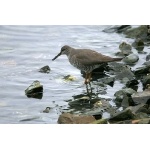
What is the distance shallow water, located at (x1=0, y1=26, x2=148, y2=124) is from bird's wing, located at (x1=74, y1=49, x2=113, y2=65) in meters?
0.36

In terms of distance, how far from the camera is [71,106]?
944 centimetres

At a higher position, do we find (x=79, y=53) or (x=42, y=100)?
(x=79, y=53)

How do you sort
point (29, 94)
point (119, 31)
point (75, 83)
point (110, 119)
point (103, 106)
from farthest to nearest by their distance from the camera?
point (119, 31), point (75, 83), point (29, 94), point (103, 106), point (110, 119)

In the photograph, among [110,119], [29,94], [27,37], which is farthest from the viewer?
[27,37]

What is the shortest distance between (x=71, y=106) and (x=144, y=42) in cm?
393

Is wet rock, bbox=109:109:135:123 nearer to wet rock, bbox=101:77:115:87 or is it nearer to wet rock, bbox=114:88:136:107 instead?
wet rock, bbox=114:88:136:107

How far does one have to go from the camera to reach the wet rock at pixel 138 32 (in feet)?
43.3

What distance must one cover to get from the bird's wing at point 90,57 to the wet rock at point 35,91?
3.63 feet

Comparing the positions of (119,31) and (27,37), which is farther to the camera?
(119,31)

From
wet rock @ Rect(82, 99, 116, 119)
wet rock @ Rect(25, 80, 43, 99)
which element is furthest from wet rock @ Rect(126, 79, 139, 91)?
wet rock @ Rect(25, 80, 43, 99)

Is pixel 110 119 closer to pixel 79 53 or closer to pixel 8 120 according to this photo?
pixel 8 120

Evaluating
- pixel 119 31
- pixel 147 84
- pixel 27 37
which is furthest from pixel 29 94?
pixel 119 31

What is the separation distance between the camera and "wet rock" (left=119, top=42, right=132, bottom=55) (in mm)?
12152

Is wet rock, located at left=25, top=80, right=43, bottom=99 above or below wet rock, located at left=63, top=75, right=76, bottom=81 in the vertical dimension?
below
